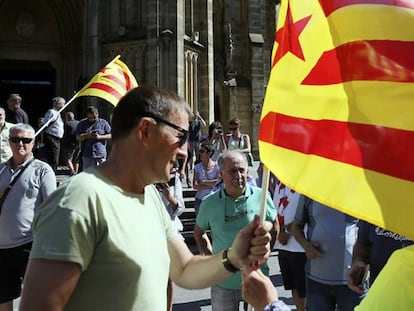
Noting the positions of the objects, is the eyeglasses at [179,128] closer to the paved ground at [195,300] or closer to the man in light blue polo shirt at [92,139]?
the paved ground at [195,300]

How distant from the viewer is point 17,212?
4707mm

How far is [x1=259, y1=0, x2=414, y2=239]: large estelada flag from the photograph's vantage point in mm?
1985

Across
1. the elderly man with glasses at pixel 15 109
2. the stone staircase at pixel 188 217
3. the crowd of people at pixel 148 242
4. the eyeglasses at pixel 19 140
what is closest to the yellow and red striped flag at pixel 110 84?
the eyeglasses at pixel 19 140

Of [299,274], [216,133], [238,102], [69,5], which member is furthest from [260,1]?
[299,274]

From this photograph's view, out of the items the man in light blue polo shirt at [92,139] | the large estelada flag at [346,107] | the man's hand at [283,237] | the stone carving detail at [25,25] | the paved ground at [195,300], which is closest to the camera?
the large estelada flag at [346,107]

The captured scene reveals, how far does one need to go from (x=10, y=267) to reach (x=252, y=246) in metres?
3.09

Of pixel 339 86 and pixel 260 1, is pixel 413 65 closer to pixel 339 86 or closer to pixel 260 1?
pixel 339 86

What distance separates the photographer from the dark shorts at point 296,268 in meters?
5.22

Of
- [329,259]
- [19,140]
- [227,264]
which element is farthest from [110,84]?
[227,264]

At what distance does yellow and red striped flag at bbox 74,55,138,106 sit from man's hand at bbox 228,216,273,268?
462 centimetres

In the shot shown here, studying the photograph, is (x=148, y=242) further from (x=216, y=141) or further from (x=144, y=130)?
(x=216, y=141)

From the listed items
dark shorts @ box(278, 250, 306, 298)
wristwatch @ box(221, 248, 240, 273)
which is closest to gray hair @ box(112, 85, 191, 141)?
wristwatch @ box(221, 248, 240, 273)

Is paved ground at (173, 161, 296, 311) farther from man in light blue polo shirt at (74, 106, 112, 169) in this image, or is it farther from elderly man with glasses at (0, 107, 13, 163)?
man in light blue polo shirt at (74, 106, 112, 169)

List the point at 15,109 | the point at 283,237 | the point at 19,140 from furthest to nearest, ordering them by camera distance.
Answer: the point at 15,109 < the point at 283,237 < the point at 19,140
